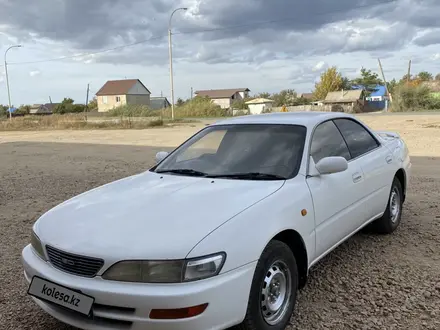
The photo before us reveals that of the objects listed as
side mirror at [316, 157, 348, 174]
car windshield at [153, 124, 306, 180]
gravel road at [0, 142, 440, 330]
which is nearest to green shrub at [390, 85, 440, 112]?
gravel road at [0, 142, 440, 330]

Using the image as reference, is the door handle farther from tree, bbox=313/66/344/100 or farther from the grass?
tree, bbox=313/66/344/100

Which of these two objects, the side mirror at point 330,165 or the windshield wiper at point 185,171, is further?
the windshield wiper at point 185,171

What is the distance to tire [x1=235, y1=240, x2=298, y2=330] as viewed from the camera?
2588 millimetres

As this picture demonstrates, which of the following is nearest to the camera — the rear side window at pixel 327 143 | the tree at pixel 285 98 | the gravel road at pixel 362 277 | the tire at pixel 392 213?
the gravel road at pixel 362 277

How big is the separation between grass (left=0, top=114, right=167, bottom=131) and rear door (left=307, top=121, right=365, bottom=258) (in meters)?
27.1

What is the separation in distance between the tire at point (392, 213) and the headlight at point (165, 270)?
292 cm

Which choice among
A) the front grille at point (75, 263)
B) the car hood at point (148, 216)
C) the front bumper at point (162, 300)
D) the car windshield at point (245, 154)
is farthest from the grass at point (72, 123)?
the front bumper at point (162, 300)

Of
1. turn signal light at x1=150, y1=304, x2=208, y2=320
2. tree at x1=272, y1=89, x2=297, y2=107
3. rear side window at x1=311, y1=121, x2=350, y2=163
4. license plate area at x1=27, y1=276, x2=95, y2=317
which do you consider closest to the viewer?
turn signal light at x1=150, y1=304, x2=208, y2=320

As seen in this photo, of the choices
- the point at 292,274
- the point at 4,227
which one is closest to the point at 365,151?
the point at 292,274

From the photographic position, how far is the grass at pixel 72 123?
31.1 meters

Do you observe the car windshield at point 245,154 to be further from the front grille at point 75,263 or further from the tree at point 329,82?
the tree at point 329,82

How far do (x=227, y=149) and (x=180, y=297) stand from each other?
1.83 meters

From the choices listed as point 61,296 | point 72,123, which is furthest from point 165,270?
point 72,123

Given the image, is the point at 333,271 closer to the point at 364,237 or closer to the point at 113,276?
the point at 364,237
